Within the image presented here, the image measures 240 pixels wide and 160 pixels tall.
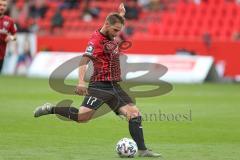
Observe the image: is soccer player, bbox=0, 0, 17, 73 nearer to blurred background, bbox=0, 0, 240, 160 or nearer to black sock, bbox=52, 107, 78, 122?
blurred background, bbox=0, 0, 240, 160

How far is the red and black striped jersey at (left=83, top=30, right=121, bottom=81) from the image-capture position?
1088cm

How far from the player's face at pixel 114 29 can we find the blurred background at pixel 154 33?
16828 mm

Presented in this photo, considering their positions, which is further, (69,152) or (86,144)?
(86,144)

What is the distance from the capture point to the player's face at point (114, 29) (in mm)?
10531

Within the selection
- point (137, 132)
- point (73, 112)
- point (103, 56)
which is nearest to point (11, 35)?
point (73, 112)

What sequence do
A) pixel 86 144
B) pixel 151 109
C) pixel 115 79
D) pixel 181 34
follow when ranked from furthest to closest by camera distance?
pixel 181 34 < pixel 151 109 < pixel 86 144 < pixel 115 79

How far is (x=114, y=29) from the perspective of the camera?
34.8ft

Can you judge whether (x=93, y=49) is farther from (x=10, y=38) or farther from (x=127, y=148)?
(x=10, y=38)

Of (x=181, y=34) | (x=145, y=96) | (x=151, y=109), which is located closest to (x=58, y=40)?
(x=181, y=34)

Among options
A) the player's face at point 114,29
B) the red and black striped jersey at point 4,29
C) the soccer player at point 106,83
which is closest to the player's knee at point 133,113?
the soccer player at point 106,83

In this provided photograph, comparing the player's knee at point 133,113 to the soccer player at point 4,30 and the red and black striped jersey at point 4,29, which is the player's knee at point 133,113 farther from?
the red and black striped jersey at point 4,29

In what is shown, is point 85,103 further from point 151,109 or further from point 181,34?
point 181,34

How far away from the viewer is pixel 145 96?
21.9 meters

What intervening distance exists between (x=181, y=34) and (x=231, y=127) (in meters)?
17.9
